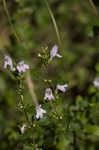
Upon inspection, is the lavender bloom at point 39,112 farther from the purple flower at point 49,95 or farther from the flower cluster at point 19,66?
the flower cluster at point 19,66

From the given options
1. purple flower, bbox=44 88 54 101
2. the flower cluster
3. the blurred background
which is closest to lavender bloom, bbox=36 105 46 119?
purple flower, bbox=44 88 54 101

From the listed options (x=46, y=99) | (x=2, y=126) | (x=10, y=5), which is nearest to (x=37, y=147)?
(x=46, y=99)

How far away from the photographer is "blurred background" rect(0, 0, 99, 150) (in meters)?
3.15

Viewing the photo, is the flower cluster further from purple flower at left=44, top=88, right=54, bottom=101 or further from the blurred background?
the blurred background

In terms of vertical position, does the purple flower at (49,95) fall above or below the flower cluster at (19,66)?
below

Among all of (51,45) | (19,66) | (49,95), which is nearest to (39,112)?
(49,95)

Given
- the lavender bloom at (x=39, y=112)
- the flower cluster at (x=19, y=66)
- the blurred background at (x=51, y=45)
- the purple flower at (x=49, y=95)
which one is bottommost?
the lavender bloom at (x=39, y=112)

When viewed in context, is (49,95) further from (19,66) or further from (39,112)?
(19,66)

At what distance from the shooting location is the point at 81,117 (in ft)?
7.45

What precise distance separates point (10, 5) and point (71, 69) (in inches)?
39.7

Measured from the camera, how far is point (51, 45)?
11.9ft

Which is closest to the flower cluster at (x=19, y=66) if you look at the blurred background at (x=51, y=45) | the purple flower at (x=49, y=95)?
the purple flower at (x=49, y=95)

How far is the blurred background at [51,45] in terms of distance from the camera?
3.15 m

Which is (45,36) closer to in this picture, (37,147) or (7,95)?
(7,95)
